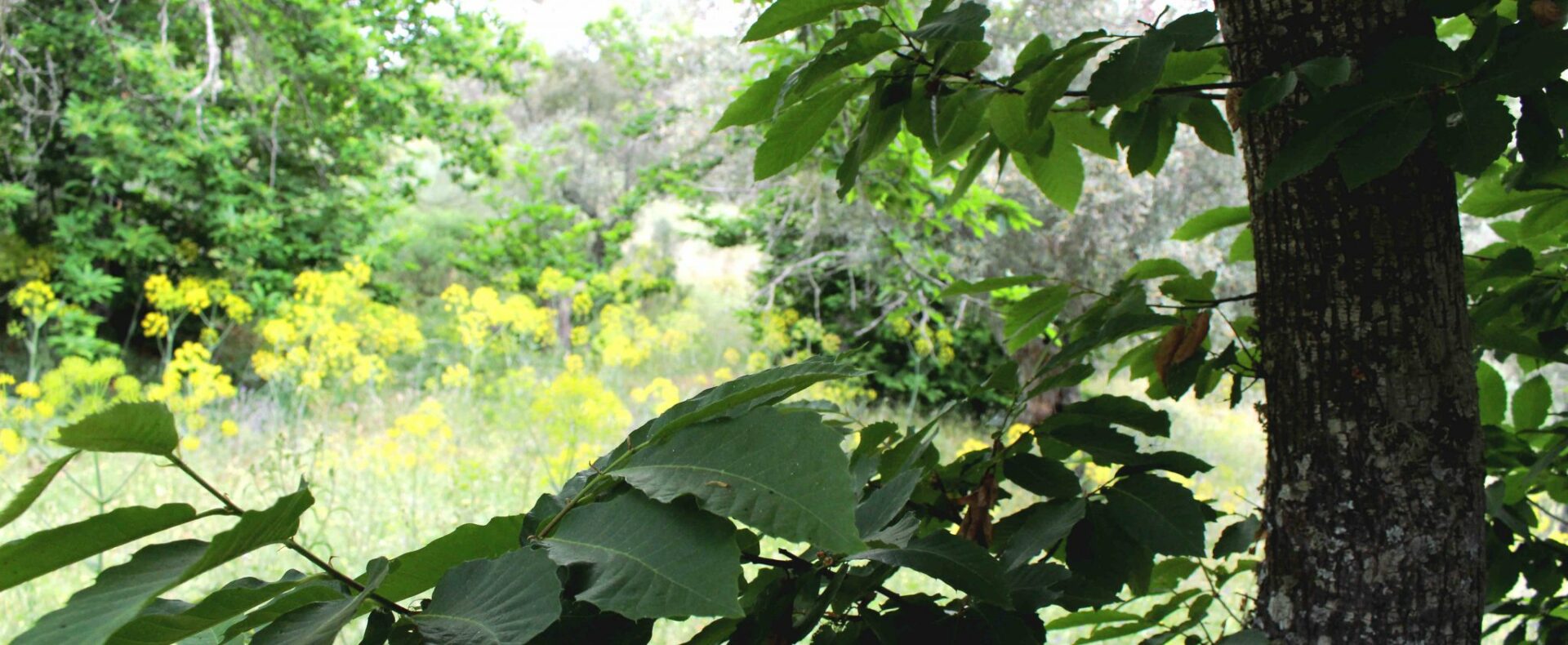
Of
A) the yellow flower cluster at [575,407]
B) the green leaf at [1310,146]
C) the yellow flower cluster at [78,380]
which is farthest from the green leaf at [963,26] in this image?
the yellow flower cluster at [78,380]

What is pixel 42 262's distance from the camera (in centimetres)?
Result: 570

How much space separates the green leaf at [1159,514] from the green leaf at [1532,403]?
66 cm

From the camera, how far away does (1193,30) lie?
26.0 inches

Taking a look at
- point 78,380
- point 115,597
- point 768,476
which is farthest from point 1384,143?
point 78,380

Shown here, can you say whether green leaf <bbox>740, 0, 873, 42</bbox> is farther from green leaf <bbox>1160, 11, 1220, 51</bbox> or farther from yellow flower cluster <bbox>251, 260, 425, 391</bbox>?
yellow flower cluster <bbox>251, 260, 425, 391</bbox>

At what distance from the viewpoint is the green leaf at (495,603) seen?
33 cm

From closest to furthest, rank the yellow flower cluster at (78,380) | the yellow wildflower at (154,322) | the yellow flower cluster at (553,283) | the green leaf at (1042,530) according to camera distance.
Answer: the green leaf at (1042,530), the yellow flower cluster at (78,380), the yellow wildflower at (154,322), the yellow flower cluster at (553,283)

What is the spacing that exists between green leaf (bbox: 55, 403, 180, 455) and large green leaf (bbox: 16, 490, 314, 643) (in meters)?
0.04

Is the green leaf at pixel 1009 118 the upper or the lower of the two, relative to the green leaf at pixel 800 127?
lower

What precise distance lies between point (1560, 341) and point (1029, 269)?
470cm

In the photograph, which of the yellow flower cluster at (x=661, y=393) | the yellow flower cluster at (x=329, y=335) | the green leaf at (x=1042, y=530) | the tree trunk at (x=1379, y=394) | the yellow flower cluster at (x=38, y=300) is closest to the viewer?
the green leaf at (x=1042, y=530)

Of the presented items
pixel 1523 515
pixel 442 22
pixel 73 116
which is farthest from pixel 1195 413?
pixel 73 116

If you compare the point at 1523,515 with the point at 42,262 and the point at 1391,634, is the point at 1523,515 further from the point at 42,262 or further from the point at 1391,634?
the point at 42,262

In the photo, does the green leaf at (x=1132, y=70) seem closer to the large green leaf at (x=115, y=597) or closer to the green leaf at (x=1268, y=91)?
the green leaf at (x=1268, y=91)
